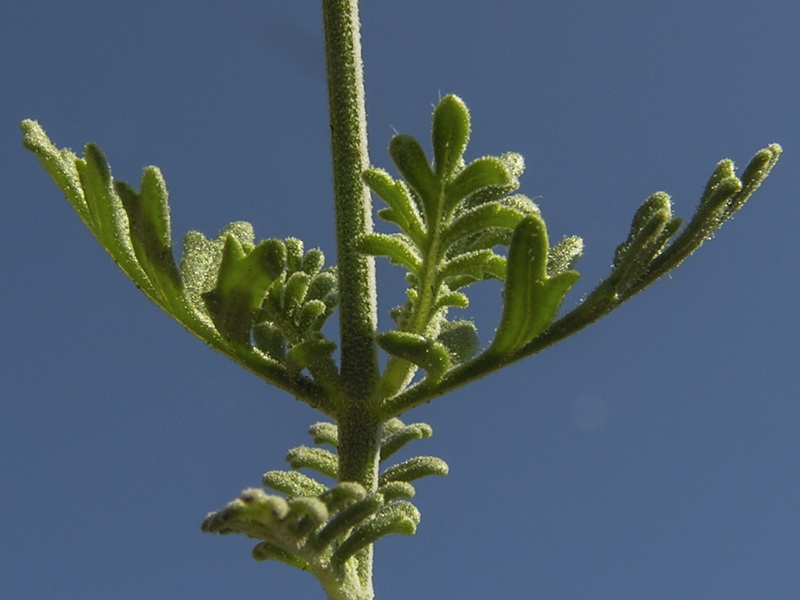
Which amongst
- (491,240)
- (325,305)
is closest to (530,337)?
(491,240)

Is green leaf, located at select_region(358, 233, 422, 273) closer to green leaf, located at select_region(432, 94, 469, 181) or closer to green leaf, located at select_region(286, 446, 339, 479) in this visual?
green leaf, located at select_region(432, 94, 469, 181)

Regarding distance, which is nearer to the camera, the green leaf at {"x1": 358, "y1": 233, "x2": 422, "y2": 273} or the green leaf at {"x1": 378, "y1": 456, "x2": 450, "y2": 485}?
the green leaf at {"x1": 358, "y1": 233, "x2": 422, "y2": 273}

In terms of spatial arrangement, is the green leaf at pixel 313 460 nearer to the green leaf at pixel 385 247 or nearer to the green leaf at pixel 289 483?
the green leaf at pixel 289 483

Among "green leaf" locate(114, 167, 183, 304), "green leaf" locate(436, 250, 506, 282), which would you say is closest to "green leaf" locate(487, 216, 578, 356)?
"green leaf" locate(436, 250, 506, 282)

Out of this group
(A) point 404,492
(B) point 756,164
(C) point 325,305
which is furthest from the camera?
(C) point 325,305

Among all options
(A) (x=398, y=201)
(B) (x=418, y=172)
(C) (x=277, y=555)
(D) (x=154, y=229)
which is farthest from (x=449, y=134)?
(C) (x=277, y=555)

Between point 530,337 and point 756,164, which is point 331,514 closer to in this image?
point 530,337

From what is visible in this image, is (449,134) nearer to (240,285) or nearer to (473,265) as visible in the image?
(473,265)
